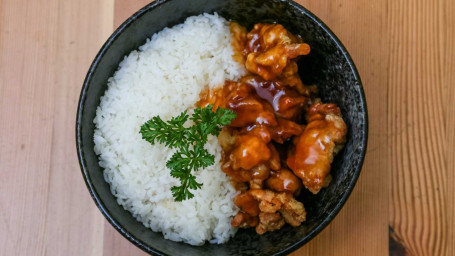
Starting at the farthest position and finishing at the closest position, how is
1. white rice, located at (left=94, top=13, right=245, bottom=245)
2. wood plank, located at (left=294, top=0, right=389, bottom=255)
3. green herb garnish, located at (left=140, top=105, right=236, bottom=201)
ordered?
wood plank, located at (left=294, top=0, right=389, bottom=255)
white rice, located at (left=94, top=13, right=245, bottom=245)
green herb garnish, located at (left=140, top=105, right=236, bottom=201)

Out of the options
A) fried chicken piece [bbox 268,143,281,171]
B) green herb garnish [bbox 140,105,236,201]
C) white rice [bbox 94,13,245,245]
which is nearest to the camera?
Result: green herb garnish [bbox 140,105,236,201]

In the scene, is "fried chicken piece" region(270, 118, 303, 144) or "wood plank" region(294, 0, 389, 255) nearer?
"fried chicken piece" region(270, 118, 303, 144)

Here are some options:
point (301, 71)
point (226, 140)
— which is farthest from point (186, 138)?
point (301, 71)

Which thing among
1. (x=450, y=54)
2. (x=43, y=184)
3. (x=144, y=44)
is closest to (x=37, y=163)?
(x=43, y=184)

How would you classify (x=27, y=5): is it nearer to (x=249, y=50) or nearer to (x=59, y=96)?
(x=59, y=96)

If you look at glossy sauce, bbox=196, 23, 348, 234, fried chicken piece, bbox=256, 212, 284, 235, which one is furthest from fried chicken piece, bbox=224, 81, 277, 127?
fried chicken piece, bbox=256, 212, 284, 235

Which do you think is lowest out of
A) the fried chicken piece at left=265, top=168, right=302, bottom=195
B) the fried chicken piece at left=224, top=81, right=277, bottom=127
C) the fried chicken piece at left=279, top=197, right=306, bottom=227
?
the fried chicken piece at left=279, top=197, right=306, bottom=227

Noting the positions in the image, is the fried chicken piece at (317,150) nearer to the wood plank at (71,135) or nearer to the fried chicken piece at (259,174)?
the fried chicken piece at (259,174)

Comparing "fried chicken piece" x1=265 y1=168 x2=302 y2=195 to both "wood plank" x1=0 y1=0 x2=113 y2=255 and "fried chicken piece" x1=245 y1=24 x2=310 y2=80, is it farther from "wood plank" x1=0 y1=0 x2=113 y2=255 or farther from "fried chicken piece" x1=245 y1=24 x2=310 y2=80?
"wood plank" x1=0 y1=0 x2=113 y2=255
